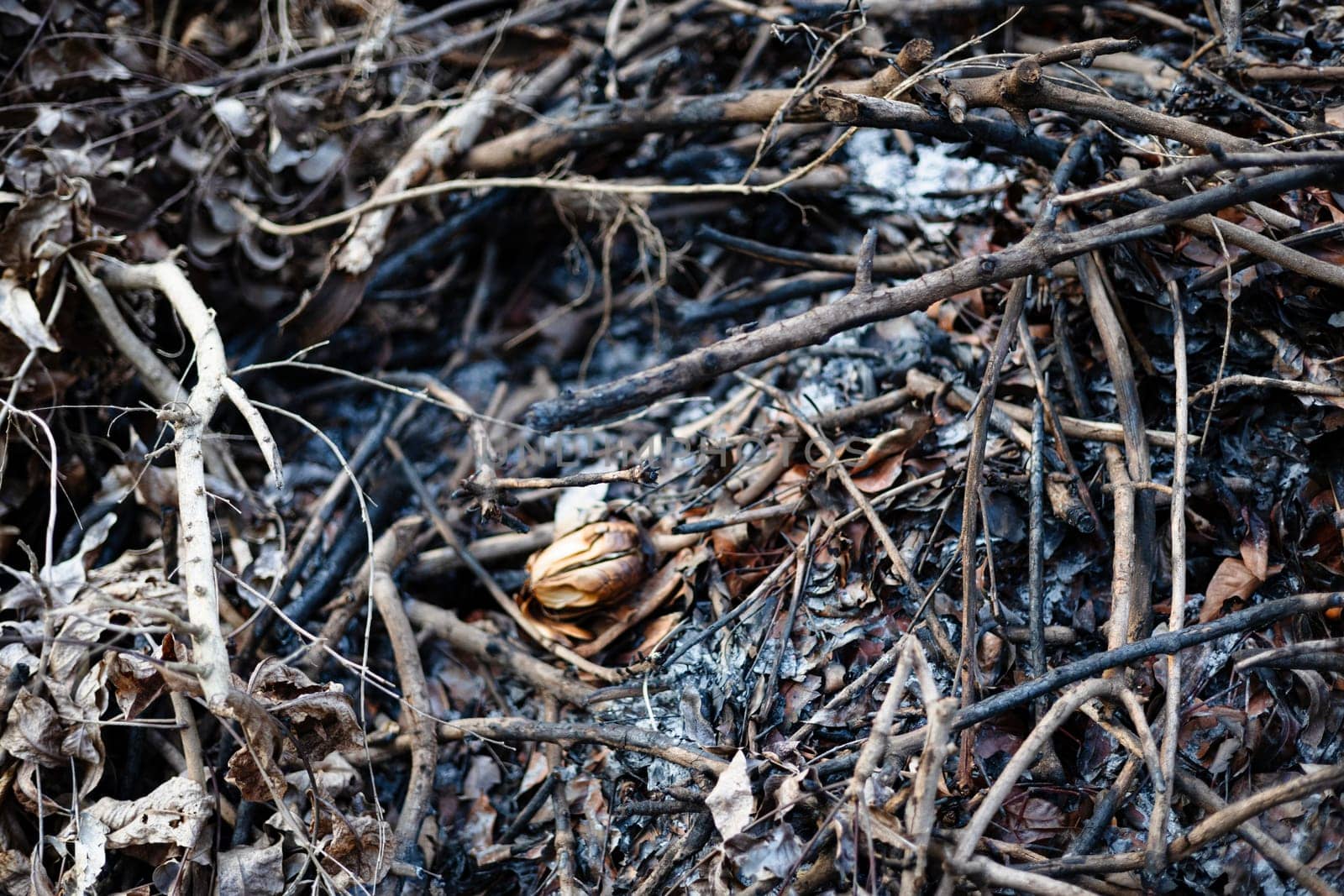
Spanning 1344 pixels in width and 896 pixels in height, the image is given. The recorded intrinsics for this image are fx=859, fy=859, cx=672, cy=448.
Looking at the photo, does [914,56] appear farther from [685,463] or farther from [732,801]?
[732,801]

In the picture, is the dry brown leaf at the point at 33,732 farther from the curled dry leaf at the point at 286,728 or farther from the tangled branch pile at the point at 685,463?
the curled dry leaf at the point at 286,728

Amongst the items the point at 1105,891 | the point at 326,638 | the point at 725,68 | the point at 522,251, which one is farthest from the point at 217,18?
the point at 1105,891

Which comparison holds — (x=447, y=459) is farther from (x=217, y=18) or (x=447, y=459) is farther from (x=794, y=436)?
(x=217, y=18)

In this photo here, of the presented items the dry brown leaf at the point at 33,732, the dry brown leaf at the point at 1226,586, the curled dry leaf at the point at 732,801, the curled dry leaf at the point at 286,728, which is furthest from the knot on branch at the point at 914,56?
the dry brown leaf at the point at 33,732

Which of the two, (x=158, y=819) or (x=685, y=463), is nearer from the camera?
(x=158, y=819)

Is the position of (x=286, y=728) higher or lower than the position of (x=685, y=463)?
higher

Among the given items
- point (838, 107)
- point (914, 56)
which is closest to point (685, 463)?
point (838, 107)
